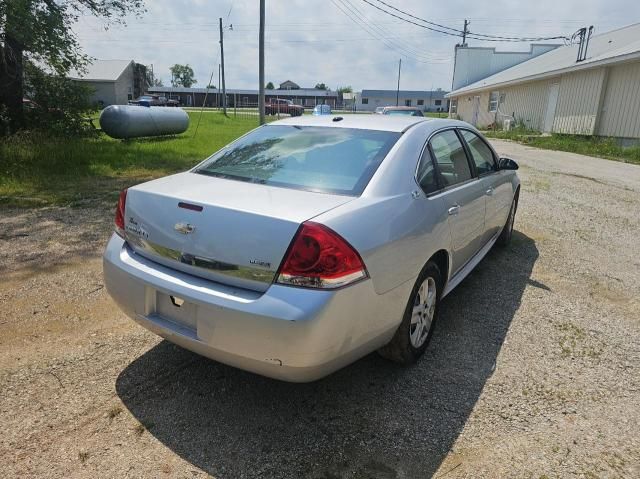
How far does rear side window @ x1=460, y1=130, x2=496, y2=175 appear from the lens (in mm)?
4152

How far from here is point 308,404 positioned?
267cm

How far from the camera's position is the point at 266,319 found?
2.12 m

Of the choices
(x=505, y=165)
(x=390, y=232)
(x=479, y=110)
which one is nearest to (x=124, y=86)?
(x=479, y=110)

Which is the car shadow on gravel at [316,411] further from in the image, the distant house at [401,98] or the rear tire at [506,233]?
the distant house at [401,98]

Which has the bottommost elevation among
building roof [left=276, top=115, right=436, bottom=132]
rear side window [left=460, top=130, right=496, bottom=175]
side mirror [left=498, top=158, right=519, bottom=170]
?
side mirror [left=498, top=158, right=519, bottom=170]

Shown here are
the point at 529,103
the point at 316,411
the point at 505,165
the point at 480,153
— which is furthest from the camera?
the point at 529,103

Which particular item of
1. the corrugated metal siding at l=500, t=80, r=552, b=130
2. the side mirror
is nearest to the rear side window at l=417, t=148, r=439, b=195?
the side mirror

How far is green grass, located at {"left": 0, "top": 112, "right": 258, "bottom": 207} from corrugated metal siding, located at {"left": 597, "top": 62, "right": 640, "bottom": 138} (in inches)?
574

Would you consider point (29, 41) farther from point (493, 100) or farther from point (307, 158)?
point (493, 100)

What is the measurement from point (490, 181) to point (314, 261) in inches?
106

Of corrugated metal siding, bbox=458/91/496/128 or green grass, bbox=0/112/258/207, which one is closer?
green grass, bbox=0/112/258/207

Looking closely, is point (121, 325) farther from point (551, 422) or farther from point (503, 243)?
point (503, 243)

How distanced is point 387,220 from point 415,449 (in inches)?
46.1

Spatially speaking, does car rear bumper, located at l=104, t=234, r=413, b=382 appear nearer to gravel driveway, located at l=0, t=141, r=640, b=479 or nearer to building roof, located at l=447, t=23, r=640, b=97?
gravel driveway, located at l=0, t=141, r=640, b=479
